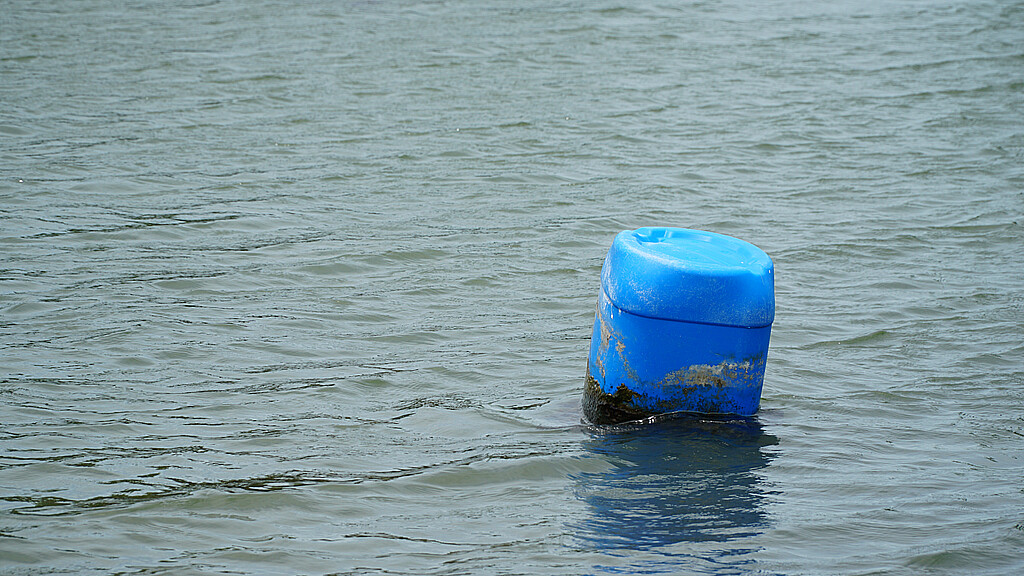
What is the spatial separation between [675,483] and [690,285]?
0.87 metres

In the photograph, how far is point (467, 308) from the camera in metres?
7.24

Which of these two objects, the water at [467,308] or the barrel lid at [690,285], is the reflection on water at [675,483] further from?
the barrel lid at [690,285]

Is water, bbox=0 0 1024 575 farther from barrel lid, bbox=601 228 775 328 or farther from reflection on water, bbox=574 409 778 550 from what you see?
barrel lid, bbox=601 228 775 328

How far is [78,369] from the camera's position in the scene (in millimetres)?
5836

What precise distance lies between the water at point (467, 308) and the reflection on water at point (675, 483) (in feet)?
0.06

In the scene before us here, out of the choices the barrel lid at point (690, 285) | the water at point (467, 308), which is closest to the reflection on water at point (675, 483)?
the water at point (467, 308)

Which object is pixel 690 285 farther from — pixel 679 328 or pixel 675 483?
pixel 675 483

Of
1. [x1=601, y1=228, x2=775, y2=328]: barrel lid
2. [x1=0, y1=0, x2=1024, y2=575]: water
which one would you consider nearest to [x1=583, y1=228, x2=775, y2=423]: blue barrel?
[x1=601, y1=228, x2=775, y2=328]: barrel lid

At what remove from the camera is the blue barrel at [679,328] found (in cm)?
479

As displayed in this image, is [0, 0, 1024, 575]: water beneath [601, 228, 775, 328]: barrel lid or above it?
beneath

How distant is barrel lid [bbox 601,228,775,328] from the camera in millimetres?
4762

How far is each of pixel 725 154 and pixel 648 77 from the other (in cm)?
392

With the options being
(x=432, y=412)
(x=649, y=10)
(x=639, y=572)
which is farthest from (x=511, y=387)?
(x=649, y=10)

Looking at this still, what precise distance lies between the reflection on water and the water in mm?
19
